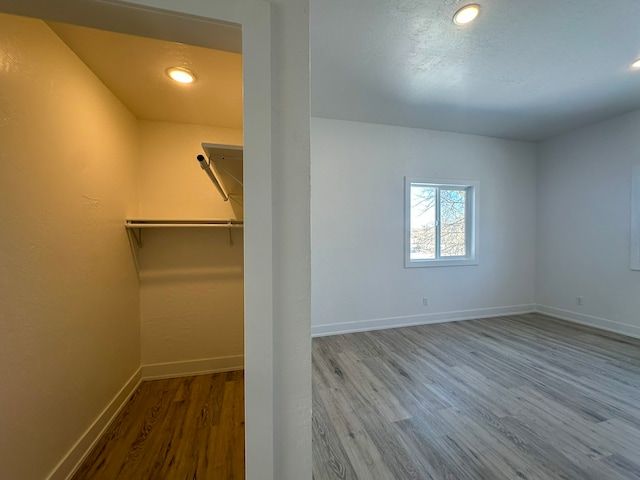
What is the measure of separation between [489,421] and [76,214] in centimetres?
291

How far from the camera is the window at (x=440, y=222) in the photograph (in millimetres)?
3590

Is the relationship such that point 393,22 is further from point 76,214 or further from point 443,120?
point 76,214

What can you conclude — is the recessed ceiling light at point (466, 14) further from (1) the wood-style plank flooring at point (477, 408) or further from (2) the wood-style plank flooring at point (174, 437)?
(2) the wood-style plank flooring at point (174, 437)

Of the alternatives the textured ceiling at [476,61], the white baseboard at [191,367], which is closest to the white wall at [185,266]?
the white baseboard at [191,367]

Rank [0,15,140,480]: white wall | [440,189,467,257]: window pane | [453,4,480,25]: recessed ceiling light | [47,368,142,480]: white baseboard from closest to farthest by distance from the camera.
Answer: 1. [0,15,140,480]: white wall
2. [47,368,142,480]: white baseboard
3. [453,4,480,25]: recessed ceiling light
4. [440,189,467,257]: window pane

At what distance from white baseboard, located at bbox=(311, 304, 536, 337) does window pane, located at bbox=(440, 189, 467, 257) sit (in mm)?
909

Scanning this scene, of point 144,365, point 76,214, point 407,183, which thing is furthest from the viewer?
point 407,183

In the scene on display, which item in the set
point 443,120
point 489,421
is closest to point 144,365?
point 489,421

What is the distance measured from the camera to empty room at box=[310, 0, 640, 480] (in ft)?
5.07

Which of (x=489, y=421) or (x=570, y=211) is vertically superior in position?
(x=570, y=211)

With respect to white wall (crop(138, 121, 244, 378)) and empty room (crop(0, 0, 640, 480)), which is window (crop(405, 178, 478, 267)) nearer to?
empty room (crop(0, 0, 640, 480))

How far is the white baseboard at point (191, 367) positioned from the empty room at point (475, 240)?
88 centimetres

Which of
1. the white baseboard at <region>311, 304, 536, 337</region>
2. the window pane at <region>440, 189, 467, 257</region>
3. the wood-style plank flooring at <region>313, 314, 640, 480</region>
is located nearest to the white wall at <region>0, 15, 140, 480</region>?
the wood-style plank flooring at <region>313, 314, 640, 480</region>

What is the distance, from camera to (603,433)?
154cm
